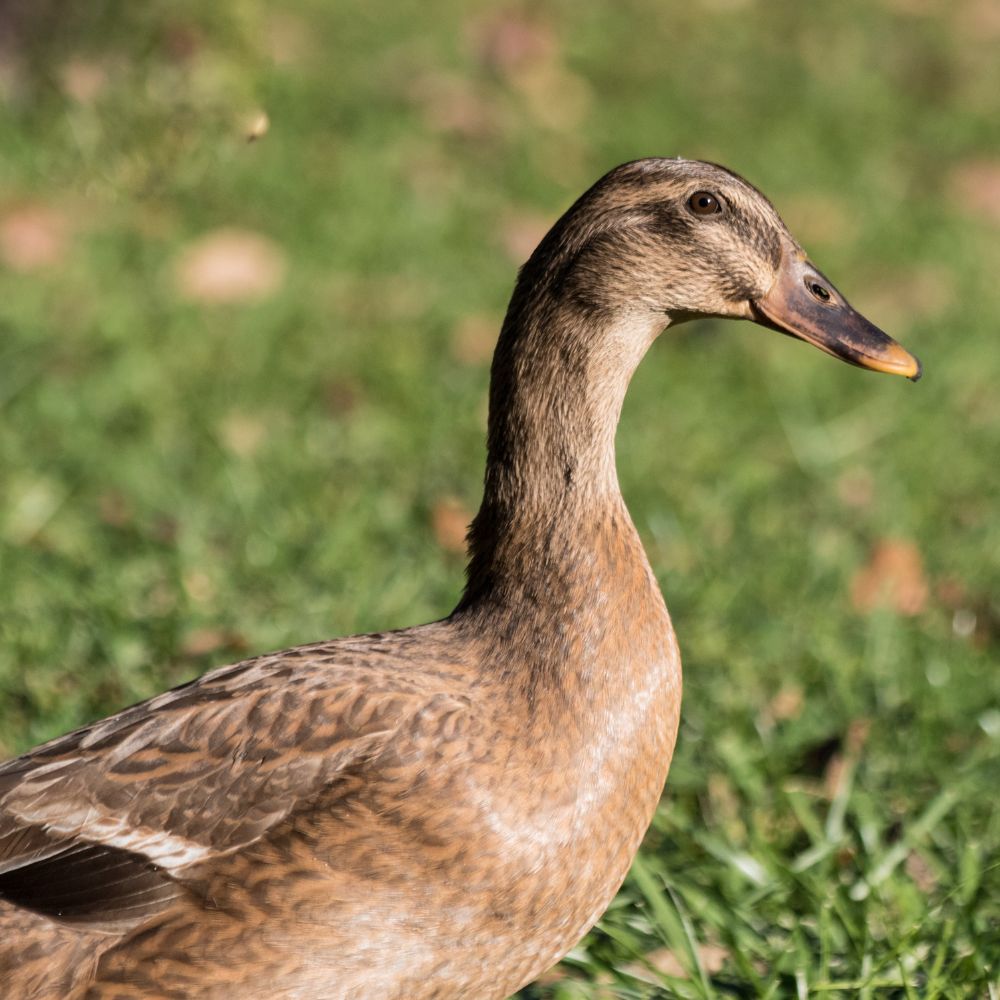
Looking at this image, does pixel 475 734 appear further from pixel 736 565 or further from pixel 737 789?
pixel 736 565

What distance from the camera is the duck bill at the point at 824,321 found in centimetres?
260

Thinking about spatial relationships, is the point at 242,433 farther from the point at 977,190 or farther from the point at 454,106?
the point at 977,190

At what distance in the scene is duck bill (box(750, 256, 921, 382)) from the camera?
2.60 m

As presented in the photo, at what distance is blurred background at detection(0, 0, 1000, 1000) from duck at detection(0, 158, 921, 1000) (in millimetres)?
524

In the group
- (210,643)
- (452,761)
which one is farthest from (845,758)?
(210,643)

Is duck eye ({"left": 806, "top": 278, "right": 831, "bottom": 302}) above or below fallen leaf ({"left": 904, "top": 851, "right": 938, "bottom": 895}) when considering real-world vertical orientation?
above

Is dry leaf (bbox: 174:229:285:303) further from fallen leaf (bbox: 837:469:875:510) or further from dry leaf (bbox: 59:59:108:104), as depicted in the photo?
fallen leaf (bbox: 837:469:875:510)

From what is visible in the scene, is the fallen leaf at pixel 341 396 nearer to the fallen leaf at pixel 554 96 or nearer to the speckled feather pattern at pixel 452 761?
the speckled feather pattern at pixel 452 761

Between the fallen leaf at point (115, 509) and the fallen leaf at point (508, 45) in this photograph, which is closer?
the fallen leaf at point (115, 509)

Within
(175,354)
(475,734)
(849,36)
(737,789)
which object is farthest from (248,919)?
(849,36)

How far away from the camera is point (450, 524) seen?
4387 millimetres

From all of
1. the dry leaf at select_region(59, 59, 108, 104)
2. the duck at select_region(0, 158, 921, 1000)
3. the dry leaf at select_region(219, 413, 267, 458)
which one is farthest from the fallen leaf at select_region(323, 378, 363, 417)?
the duck at select_region(0, 158, 921, 1000)

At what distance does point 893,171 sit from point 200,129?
449 cm

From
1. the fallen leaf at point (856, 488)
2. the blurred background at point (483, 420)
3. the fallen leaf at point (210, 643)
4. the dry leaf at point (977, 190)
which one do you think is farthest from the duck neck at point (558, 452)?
the dry leaf at point (977, 190)
